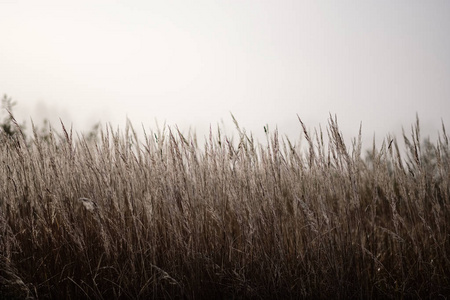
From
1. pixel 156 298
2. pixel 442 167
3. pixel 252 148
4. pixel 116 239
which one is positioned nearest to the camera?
pixel 156 298

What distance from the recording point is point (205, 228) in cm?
265

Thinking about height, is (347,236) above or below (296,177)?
below

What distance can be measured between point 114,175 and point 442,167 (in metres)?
2.57

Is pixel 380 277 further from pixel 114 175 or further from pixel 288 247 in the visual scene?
pixel 114 175

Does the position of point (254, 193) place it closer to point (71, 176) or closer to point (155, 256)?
point (155, 256)

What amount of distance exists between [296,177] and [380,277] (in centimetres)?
100

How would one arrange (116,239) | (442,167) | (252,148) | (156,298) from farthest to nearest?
(442,167)
(252,148)
(116,239)
(156,298)


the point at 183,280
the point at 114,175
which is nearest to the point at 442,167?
the point at 183,280

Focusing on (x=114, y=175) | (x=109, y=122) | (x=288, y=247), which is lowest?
(x=288, y=247)

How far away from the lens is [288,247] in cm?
264

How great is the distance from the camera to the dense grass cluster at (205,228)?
2.42 m

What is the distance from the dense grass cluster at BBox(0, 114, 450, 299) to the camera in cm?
242

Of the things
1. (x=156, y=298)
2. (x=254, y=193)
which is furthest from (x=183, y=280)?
(x=254, y=193)

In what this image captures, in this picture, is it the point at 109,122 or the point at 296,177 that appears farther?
the point at 109,122
